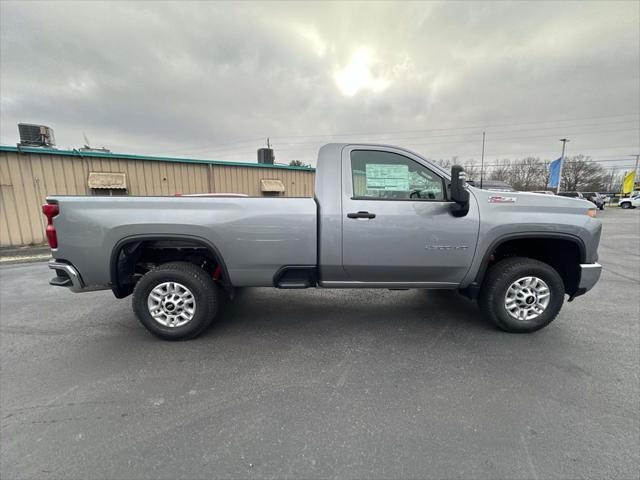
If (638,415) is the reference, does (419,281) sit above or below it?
above

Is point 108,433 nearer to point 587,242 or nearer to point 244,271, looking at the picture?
point 244,271

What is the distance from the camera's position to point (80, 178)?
9570mm

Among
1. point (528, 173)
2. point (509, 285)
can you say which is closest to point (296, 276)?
point (509, 285)

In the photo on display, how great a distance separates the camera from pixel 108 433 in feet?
6.64

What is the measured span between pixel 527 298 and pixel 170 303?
3993 millimetres

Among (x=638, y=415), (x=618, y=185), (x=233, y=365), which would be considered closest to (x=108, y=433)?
Result: (x=233, y=365)

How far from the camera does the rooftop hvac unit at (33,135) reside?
964cm

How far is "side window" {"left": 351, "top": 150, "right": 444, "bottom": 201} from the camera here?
3152mm

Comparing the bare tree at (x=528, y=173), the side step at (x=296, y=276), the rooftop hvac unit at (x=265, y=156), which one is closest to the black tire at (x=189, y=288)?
the side step at (x=296, y=276)

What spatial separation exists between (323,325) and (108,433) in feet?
7.30

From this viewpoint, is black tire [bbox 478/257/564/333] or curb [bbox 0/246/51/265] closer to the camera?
black tire [bbox 478/257/564/333]

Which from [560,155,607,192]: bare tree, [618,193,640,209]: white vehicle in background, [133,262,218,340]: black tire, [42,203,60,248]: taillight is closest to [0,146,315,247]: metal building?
[42,203,60,248]: taillight

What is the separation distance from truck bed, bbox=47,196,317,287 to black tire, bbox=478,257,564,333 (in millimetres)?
2069

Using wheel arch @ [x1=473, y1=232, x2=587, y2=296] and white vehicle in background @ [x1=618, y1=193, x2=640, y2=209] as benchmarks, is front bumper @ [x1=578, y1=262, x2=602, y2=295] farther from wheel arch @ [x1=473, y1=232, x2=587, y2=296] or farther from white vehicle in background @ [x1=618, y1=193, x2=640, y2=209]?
white vehicle in background @ [x1=618, y1=193, x2=640, y2=209]
